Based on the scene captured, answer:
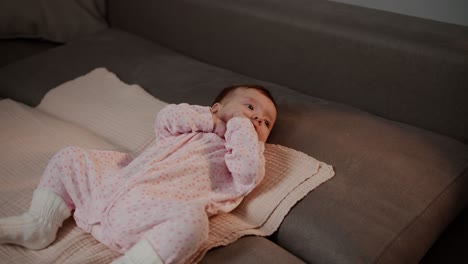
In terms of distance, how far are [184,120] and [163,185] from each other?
224 mm

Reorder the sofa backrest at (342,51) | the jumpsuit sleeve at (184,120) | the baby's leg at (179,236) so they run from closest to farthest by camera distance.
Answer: the baby's leg at (179,236) → the jumpsuit sleeve at (184,120) → the sofa backrest at (342,51)

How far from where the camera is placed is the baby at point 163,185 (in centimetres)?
100

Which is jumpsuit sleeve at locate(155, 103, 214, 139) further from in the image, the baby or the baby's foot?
the baby's foot

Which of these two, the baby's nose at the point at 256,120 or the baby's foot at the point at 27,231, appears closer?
the baby's foot at the point at 27,231

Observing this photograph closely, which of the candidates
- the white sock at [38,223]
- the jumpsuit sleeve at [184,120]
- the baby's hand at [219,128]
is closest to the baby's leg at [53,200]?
the white sock at [38,223]

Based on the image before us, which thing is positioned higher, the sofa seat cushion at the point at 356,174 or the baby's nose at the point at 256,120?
the baby's nose at the point at 256,120

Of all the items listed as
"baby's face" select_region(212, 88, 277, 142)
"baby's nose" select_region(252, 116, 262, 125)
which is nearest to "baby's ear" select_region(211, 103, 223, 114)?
"baby's face" select_region(212, 88, 277, 142)

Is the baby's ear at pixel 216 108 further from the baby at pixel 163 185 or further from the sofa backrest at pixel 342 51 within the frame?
the sofa backrest at pixel 342 51

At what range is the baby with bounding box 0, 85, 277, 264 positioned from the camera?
3.28ft

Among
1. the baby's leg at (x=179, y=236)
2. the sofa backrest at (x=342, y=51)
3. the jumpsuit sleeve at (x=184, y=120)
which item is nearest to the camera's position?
the baby's leg at (x=179, y=236)

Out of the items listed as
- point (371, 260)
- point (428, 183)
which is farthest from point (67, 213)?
point (428, 183)

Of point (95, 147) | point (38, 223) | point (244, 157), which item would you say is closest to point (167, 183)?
point (244, 157)

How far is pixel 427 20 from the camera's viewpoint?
168 cm

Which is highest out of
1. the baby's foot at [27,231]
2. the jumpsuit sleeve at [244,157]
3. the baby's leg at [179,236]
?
the jumpsuit sleeve at [244,157]
